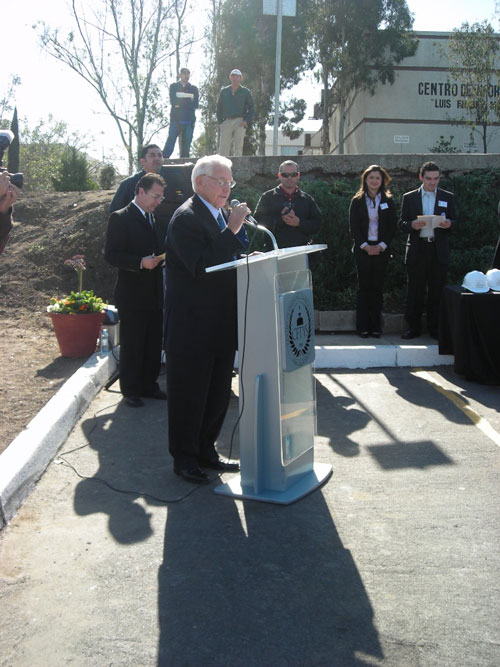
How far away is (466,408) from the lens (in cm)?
649

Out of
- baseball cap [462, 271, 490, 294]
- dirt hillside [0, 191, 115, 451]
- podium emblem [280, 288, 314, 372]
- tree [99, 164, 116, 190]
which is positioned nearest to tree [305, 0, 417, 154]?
tree [99, 164, 116, 190]

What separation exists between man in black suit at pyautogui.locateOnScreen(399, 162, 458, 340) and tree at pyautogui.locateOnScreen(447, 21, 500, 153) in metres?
15.2

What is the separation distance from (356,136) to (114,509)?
90.0 ft

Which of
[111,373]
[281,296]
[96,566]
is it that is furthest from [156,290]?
[96,566]

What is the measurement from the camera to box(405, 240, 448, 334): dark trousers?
909 centimetres

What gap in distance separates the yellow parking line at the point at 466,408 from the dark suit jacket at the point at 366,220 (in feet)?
6.30

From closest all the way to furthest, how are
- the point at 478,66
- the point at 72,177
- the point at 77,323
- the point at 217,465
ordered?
the point at 217,465 → the point at 77,323 → the point at 72,177 → the point at 478,66

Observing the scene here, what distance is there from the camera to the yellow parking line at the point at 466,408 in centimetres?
573

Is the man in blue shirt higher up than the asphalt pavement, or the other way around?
the man in blue shirt

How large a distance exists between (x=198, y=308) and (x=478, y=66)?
21.5 metres

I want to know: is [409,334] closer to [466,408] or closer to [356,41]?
[466,408]

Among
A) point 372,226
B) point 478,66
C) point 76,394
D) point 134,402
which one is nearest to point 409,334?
point 372,226

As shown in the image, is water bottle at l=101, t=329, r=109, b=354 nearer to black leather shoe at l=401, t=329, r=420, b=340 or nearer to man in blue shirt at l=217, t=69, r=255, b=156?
black leather shoe at l=401, t=329, r=420, b=340

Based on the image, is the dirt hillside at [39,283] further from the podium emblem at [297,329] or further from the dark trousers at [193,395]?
the podium emblem at [297,329]
